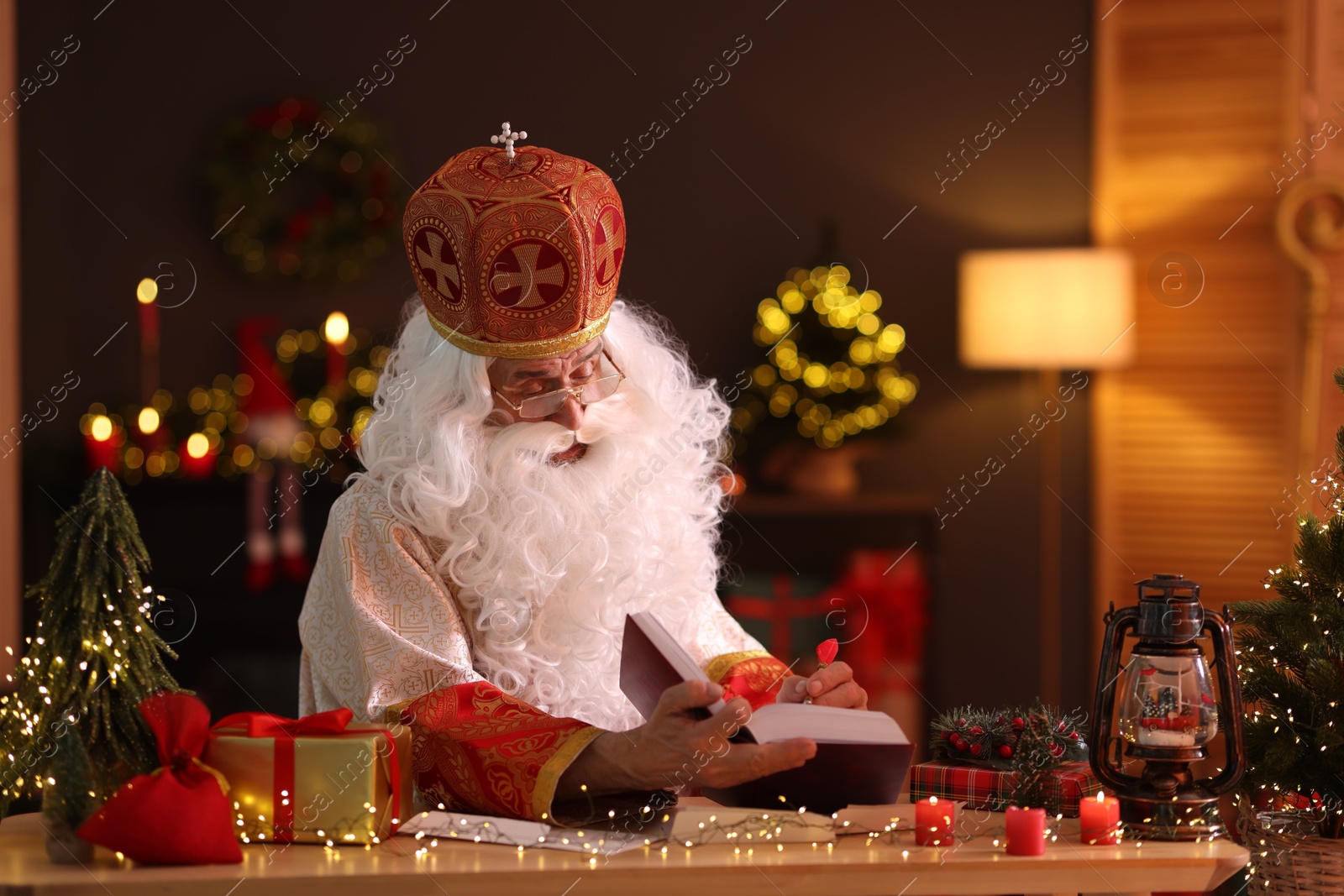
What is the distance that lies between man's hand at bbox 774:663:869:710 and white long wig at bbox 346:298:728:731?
31 centimetres

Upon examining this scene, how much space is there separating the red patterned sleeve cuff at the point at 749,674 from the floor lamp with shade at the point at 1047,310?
119 inches

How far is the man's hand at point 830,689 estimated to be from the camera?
1.88 meters

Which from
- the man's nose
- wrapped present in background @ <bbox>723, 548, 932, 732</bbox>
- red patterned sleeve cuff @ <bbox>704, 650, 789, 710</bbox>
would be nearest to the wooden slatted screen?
wrapped present in background @ <bbox>723, 548, 932, 732</bbox>

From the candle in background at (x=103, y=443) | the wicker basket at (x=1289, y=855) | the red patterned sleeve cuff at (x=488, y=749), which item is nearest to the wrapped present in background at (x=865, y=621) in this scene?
the candle in background at (x=103, y=443)

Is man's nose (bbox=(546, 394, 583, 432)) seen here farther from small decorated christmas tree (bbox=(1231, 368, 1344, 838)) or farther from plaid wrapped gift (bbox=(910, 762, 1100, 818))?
small decorated christmas tree (bbox=(1231, 368, 1344, 838))

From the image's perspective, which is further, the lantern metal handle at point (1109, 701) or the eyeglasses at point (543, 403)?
the eyeglasses at point (543, 403)

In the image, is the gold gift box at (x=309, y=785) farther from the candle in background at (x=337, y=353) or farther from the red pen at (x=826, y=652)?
the candle in background at (x=337, y=353)

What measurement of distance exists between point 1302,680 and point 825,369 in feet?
10.9

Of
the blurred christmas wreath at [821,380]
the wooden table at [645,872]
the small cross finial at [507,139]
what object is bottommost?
the wooden table at [645,872]

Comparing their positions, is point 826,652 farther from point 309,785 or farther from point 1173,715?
point 309,785

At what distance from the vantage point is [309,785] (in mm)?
1555

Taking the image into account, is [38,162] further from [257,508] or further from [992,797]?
[992,797]

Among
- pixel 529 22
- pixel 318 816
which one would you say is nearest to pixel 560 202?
pixel 318 816

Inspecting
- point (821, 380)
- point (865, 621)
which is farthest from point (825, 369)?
point (865, 621)
